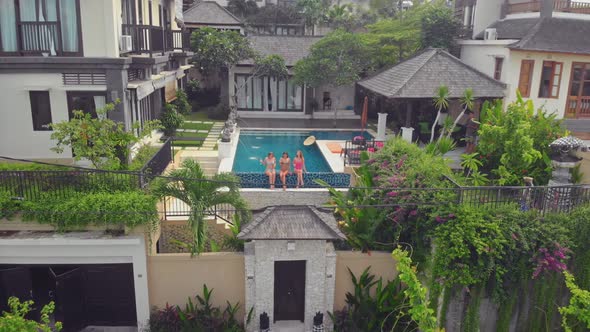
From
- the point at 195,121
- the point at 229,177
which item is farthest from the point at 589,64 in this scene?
the point at 195,121

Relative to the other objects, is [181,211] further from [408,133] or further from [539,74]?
[539,74]

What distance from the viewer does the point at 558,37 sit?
849 inches

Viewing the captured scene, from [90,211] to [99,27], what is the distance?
5827mm

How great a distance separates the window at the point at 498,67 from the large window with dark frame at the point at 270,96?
1450 centimetres

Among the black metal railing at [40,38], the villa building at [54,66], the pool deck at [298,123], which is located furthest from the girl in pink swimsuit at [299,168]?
the pool deck at [298,123]

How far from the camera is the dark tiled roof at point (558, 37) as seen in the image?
21.0 m

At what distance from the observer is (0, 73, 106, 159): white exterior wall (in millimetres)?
14203

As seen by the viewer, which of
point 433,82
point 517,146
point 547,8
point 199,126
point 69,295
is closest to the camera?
point 69,295

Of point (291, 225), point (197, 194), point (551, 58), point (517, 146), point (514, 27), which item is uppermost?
point (514, 27)

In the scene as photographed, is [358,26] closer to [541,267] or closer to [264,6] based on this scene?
[264,6]

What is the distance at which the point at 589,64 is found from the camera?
2183 centimetres

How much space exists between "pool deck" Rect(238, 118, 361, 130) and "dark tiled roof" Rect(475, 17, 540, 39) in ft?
31.2

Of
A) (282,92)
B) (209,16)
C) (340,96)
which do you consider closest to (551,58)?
(340,96)

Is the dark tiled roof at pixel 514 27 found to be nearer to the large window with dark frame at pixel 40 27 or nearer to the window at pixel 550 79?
the window at pixel 550 79
